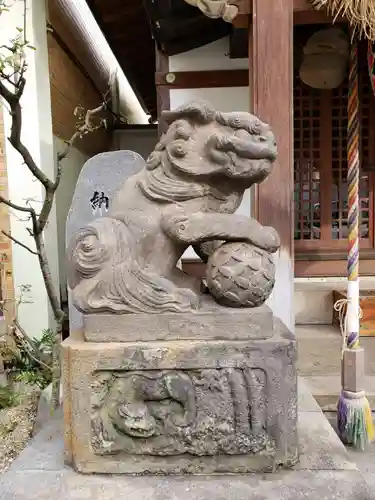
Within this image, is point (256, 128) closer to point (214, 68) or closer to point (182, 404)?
point (182, 404)

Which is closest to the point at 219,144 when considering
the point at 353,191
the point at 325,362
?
the point at 353,191

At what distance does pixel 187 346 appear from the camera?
1.65 meters

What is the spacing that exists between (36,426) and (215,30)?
3.51 meters

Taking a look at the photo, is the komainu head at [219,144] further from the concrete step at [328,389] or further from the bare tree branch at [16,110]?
the concrete step at [328,389]

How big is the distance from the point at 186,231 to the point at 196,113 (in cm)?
45

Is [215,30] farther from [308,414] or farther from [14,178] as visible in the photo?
[308,414]

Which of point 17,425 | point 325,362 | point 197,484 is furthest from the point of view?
point 325,362

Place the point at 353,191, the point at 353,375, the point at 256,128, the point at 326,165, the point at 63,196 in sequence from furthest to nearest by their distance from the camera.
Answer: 1. the point at 63,196
2. the point at 326,165
3. the point at 353,191
4. the point at 353,375
5. the point at 256,128

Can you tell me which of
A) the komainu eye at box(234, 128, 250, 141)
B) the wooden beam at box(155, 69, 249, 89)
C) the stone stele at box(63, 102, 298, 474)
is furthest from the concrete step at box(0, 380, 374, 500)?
the wooden beam at box(155, 69, 249, 89)

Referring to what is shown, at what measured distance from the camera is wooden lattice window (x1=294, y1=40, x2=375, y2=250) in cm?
438

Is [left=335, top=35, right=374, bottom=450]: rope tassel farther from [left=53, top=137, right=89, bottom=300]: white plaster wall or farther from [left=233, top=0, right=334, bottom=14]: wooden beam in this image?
[left=53, top=137, right=89, bottom=300]: white plaster wall

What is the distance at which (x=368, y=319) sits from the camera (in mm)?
3674

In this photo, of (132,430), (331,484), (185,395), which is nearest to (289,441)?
(331,484)

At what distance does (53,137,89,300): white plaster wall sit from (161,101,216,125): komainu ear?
3.57 m
